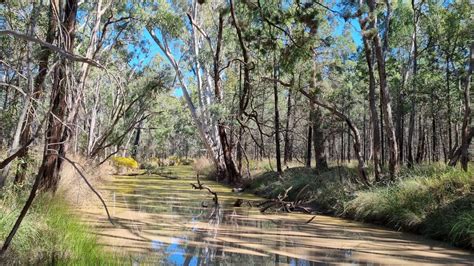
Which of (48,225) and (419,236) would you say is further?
(419,236)

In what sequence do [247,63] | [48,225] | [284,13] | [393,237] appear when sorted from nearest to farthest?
[48,225] → [284,13] → [393,237] → [247,63]

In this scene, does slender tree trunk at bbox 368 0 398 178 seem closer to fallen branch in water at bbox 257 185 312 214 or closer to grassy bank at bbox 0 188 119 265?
fallen branch in water at bbox 257 185 312 214

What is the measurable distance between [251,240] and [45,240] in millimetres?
3878

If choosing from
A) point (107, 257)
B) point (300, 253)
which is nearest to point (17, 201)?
point (107, 257)

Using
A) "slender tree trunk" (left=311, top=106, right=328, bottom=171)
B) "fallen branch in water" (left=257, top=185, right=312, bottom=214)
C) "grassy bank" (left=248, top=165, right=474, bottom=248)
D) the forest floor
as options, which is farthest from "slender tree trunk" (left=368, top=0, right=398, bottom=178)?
the forest floor

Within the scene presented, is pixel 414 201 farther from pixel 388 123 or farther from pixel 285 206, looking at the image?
pixel 285 206

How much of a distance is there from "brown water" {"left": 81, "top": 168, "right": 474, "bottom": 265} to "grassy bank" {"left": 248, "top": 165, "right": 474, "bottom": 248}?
35cm

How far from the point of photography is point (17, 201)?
21.1ft

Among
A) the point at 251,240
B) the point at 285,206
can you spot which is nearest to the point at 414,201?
the point at 285,206

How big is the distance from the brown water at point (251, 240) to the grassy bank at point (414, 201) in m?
0.35

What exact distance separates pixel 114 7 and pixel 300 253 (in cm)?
1120

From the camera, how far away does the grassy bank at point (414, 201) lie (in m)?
8.44

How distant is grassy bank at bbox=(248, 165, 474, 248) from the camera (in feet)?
27.7

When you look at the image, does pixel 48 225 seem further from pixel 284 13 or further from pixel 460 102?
pixel 460 102
